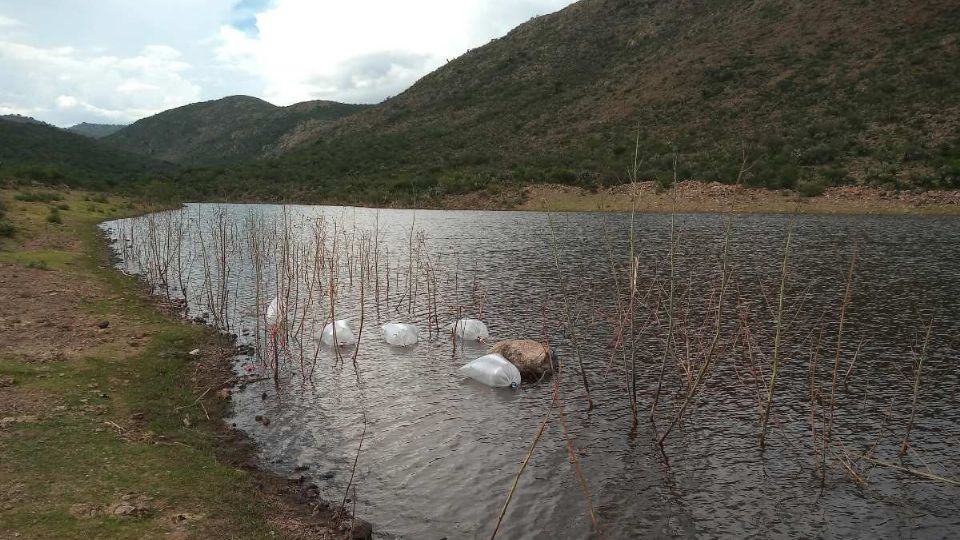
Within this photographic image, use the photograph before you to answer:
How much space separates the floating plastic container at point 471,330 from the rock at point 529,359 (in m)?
2.57

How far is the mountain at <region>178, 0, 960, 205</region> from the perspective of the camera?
174ft

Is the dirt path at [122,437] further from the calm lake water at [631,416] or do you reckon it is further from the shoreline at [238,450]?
the calm lake water at [631,416]

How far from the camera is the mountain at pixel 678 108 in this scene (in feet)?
174

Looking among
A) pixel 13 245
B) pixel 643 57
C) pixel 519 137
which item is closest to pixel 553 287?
pixel 13 245

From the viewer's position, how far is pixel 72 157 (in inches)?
3974

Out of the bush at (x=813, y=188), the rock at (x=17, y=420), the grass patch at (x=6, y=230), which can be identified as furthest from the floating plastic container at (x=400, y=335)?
the bush at (x=813, y=188)

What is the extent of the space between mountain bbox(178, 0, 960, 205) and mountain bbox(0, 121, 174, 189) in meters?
15.0

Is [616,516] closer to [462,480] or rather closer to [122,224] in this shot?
[462,480]

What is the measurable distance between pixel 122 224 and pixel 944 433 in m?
50.3

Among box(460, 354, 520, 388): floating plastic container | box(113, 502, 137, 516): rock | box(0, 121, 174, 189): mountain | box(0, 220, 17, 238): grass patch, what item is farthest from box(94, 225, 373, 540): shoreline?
box(0, 121, 174, 189): mountain

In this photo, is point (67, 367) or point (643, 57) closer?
point (67, 367)

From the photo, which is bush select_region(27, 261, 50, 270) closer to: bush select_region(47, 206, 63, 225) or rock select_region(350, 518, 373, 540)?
bush select_region(47, 206, 63, 225)

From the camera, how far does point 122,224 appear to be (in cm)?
4534

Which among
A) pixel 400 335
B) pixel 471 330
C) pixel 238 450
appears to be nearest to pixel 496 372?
pixel 471 330
